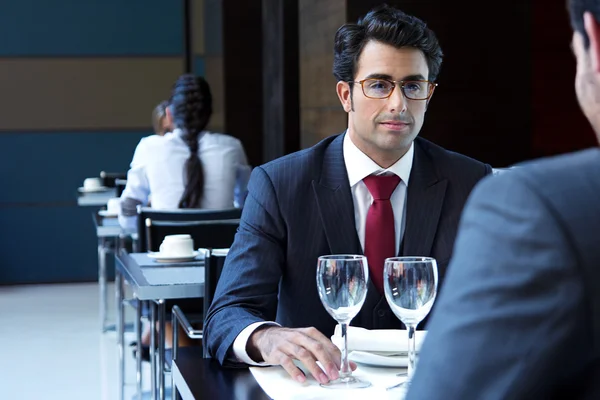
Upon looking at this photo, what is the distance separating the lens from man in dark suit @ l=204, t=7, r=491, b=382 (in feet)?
5.91

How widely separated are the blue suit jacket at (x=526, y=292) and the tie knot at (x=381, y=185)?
4.24 ft

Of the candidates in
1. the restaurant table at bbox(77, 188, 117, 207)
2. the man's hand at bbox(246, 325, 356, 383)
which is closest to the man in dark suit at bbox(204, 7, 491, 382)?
the man's hand at bbox(246, 325, 356, 383)

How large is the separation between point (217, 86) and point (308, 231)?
19.3 feet

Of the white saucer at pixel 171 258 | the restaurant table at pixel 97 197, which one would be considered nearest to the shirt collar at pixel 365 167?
the white saucer at pixel 171 258

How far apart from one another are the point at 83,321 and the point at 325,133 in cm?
227

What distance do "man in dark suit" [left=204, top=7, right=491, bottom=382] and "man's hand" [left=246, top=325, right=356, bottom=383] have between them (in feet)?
0.96

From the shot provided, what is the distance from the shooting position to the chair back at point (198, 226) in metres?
3.34

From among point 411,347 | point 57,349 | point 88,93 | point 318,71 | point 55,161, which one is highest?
point 318,71

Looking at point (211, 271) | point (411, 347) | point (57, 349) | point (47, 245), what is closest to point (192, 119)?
point (57, 349)

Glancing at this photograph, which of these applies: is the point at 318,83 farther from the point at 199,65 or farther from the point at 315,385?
the point at 315,385

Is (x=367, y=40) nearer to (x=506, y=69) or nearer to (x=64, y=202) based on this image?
(x=506, y=69)

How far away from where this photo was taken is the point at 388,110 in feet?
6.18

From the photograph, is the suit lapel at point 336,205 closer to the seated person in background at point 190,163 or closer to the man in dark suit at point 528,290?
the man in dark suit at point 528,290

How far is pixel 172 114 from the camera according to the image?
4801 mm
